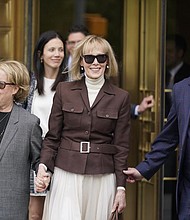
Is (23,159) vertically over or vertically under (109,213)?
over

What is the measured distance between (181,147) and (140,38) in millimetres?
3066

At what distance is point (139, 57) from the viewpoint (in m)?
8.04

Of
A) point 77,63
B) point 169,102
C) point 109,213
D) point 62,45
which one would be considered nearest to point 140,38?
point 169,102

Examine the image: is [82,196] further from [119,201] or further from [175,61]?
[175,61]

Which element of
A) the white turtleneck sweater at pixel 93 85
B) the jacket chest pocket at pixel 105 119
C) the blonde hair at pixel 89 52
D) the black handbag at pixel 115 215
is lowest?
the black handbag at pixel 115 215

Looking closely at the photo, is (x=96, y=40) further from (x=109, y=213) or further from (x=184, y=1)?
(x=184, y=1)

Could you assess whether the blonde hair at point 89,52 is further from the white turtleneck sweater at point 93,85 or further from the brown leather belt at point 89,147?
the brown leather belt at point 89,147

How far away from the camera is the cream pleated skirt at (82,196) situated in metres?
5.45

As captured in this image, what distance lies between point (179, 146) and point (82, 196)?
0.81 metres

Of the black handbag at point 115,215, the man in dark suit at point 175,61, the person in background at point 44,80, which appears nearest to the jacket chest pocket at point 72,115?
the black handbag at point 115,215

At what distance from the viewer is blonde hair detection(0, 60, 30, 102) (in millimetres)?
5344

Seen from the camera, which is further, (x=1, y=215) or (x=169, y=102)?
(x=169, y=102)

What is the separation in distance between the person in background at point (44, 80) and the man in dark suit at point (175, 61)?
1.85 m

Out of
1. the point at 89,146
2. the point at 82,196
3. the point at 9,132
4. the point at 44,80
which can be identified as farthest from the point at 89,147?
the point at 44,80
